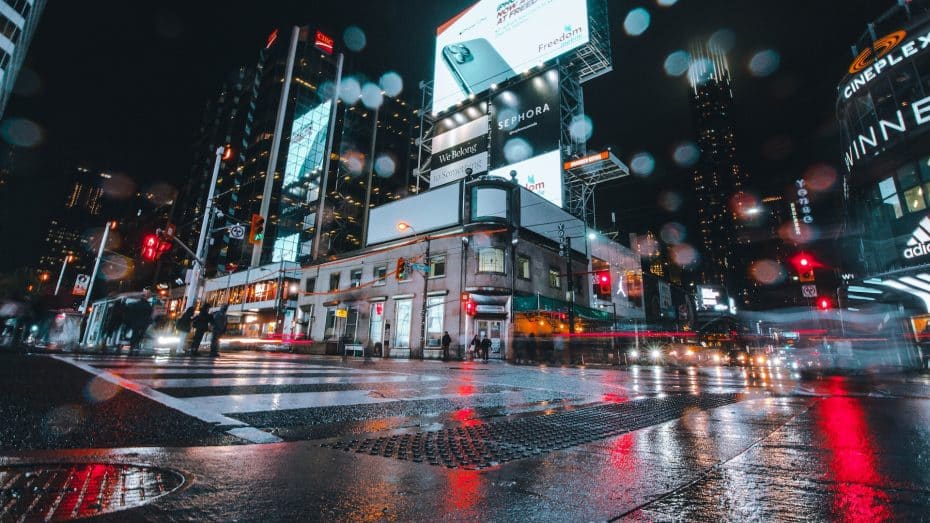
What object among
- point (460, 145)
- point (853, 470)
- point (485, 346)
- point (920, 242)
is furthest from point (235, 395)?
point (460, 145)

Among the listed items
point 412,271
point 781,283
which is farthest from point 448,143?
point 781,283

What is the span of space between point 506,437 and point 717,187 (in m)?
156

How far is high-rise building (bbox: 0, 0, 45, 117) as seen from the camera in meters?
37.8

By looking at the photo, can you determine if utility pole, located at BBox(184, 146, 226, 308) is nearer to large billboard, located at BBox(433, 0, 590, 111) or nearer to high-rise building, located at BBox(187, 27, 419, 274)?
large billboard, located at BBox(433, 0, 590, 111)

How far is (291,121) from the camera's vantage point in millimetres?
57438

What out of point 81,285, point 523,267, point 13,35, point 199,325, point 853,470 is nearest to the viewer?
point 853,470

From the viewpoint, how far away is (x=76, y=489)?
128 centimetres

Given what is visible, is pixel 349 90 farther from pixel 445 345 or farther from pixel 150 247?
pixel 150 247

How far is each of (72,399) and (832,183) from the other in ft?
136

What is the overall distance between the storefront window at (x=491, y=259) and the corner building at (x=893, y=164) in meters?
18.4

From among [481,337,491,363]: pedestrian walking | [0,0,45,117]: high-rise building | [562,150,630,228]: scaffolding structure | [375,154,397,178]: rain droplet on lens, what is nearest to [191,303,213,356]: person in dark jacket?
[481,337,491,363]: pedestrian walking

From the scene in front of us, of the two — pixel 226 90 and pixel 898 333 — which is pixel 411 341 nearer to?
pixel 898 333

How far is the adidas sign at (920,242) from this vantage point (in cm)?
1580

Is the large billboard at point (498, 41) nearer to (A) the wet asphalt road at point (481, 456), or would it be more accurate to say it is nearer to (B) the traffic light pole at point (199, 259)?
(B) the traffic light pole at point (199, 259)
